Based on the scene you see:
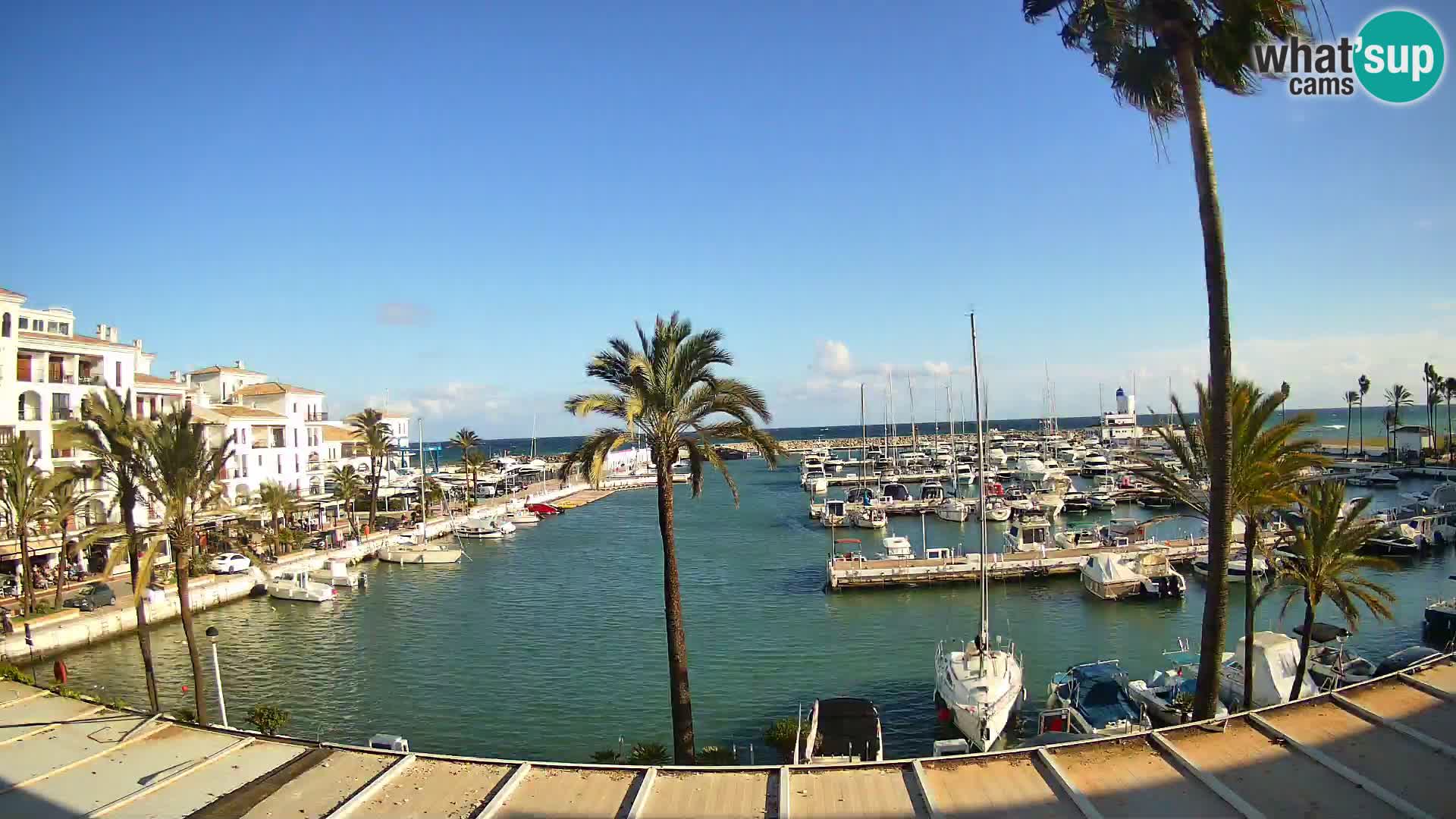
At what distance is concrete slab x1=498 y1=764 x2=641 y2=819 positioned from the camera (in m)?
9.83

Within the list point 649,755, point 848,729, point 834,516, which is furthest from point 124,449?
point 834,516

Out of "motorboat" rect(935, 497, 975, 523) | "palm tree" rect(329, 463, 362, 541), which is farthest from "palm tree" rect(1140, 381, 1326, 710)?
"palm tree" rect(329, 463, 362, 541)

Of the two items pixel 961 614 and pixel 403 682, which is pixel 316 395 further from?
pixel 961 614

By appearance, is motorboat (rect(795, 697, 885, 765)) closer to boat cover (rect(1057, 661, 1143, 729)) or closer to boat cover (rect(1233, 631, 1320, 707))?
boat cover (rect(1057, 661, 1143, 729))

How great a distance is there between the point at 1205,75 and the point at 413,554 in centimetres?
5402

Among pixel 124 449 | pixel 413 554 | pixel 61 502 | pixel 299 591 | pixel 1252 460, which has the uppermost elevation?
pixel 124 449

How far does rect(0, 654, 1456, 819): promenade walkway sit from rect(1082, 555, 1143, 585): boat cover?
91.6 feet

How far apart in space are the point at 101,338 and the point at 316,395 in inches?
905

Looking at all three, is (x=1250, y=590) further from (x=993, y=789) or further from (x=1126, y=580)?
(x=1126, y=580)

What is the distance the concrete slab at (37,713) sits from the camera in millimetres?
14383

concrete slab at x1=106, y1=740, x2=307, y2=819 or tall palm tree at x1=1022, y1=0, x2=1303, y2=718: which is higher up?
tall palm tree at x1=1022, y1=0, x2=1303, y2=718

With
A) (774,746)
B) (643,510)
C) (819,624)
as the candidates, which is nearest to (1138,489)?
(643,510)

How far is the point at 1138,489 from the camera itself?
7919 centimetres

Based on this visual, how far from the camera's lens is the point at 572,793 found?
10266 mm
